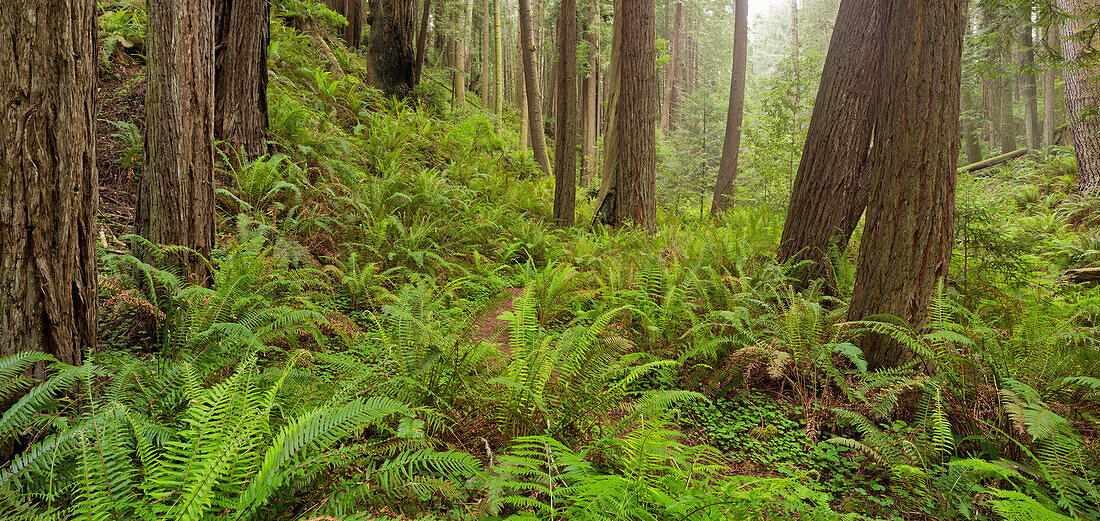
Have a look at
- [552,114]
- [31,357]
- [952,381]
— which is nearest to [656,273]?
[952,381]

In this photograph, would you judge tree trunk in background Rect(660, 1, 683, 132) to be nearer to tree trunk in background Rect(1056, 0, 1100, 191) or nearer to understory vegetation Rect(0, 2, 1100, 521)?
tree trunk in background Rect(1056, 0, 1100, 191)

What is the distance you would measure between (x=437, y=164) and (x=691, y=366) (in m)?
6.30

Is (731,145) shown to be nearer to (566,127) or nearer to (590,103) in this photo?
(566,127)

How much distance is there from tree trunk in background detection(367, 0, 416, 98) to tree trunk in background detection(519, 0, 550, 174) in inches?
96.7

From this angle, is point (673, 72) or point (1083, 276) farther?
point (673, 72)

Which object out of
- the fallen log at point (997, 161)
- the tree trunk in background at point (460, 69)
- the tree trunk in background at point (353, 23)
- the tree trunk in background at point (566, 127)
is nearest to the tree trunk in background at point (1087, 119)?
the fallen log at point (997, 161)

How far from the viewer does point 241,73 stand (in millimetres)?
4988

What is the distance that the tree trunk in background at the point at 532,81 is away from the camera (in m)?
8.90

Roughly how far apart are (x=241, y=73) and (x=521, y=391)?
4.89m

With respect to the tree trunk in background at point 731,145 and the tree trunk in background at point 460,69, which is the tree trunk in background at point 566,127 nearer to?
the tree trunk in background at point 731,145

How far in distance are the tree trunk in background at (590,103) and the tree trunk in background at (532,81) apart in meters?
1.61

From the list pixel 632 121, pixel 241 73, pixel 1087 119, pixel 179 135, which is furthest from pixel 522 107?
pixel 179 135

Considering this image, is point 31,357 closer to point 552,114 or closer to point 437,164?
point 437,164

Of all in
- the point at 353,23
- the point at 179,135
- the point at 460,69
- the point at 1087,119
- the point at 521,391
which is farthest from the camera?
the point at 460,69
